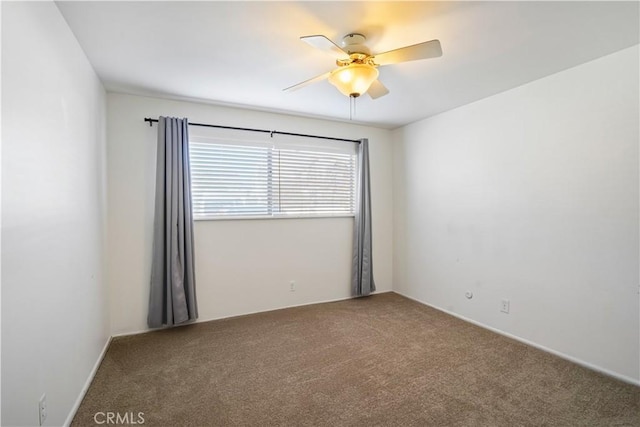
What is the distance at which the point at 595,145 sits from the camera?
2.37 metres

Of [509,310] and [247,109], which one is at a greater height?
[247,109]

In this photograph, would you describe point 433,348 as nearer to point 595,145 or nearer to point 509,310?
point 509,310

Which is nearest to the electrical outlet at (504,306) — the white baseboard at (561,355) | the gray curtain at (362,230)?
the white baseboard at (561,355)

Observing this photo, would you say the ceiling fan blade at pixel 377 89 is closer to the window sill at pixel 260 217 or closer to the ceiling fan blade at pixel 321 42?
the ceiling fan blade at pixel 321 42

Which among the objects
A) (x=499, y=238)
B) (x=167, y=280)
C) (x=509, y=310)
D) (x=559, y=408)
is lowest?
(x=559, y=408)

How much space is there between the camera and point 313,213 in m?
3.99

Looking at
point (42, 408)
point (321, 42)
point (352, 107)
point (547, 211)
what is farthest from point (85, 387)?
point (547, 211)

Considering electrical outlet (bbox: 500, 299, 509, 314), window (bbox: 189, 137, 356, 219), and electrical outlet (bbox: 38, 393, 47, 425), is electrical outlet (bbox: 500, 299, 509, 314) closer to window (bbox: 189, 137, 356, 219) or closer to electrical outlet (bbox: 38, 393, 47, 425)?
window (bbox: 189, 137, 356, 219)

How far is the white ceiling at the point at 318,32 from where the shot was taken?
1.74 metres

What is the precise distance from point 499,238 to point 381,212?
1.67 metres

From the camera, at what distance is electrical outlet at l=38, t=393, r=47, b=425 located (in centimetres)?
144

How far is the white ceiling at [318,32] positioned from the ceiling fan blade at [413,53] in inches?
7.3

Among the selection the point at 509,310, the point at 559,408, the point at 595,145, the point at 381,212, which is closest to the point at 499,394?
the point at 559,408

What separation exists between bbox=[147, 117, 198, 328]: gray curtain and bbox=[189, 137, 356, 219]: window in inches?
9.1
